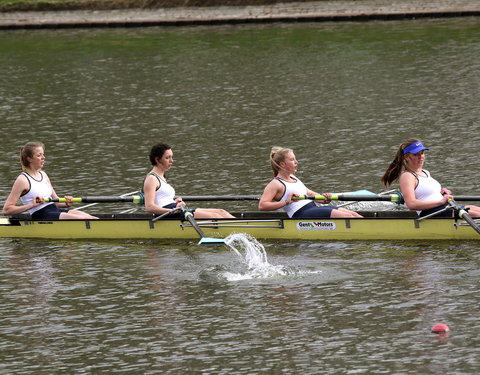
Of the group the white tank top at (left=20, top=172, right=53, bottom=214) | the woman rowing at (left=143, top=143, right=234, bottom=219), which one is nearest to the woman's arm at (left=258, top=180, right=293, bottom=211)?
the woman rowing at (left=143, top=143, right=234, bottom=219)

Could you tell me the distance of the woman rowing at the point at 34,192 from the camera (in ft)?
62.4

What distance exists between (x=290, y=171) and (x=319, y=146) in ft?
23.2

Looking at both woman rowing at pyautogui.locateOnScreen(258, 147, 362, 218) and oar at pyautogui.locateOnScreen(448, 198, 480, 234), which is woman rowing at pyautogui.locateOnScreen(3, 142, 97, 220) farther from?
oar at pyautogui.locateOnScreen(448, 198, 480, 234)

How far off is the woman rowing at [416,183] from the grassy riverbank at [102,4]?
30.4 metres

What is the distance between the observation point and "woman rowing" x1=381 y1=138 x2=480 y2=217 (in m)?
17.5

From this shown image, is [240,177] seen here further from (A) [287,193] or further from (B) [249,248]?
(B) [249,248]

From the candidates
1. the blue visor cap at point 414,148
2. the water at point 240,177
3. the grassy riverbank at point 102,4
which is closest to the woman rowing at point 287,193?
the water at point 240,177

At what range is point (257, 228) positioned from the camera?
18609 millimetres

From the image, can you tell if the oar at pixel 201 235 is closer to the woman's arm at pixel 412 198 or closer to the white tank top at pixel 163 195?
the white tank top at pixel 163 195

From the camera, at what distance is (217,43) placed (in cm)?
4109

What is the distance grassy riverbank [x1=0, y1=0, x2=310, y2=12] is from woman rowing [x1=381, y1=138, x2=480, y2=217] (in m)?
30.4

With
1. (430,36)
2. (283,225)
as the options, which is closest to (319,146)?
(283,225)

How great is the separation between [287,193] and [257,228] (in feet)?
2.71

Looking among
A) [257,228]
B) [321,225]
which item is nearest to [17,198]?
[257,228]
